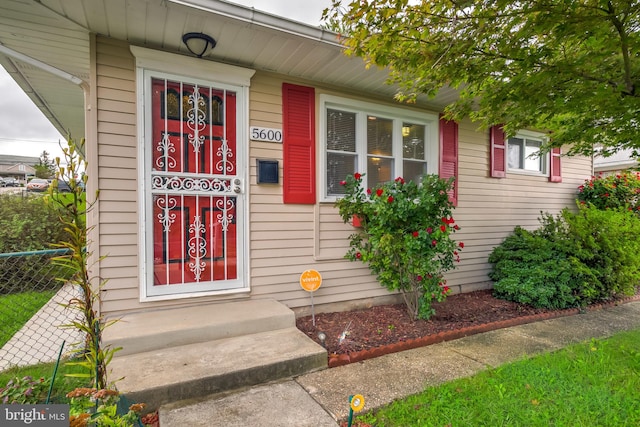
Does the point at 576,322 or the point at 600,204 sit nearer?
the point at 576,322

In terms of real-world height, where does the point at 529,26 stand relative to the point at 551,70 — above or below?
above

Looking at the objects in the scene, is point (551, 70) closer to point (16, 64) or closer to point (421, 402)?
point (421, 402)

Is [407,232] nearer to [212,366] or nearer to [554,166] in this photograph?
[212,366]

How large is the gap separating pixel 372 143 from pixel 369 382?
2826 mm

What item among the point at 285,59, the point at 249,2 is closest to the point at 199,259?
the point at 285,59

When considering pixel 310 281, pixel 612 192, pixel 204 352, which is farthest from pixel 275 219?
pixel 612 192

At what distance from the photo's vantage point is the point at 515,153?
5.60 m

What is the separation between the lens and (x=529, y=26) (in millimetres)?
2205

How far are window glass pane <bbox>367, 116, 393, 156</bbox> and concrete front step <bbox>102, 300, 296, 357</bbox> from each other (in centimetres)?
231

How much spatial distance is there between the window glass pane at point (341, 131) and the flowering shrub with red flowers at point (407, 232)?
2.17 feet

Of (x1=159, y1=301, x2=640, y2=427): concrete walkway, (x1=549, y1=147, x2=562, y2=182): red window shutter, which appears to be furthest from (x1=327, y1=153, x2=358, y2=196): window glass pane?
(x1=549, y1=147, x2=562, y2=182): red window shutter

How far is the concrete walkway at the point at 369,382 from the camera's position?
1.97m

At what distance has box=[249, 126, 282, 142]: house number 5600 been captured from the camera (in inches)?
135

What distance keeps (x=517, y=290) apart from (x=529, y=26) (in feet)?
11.1
